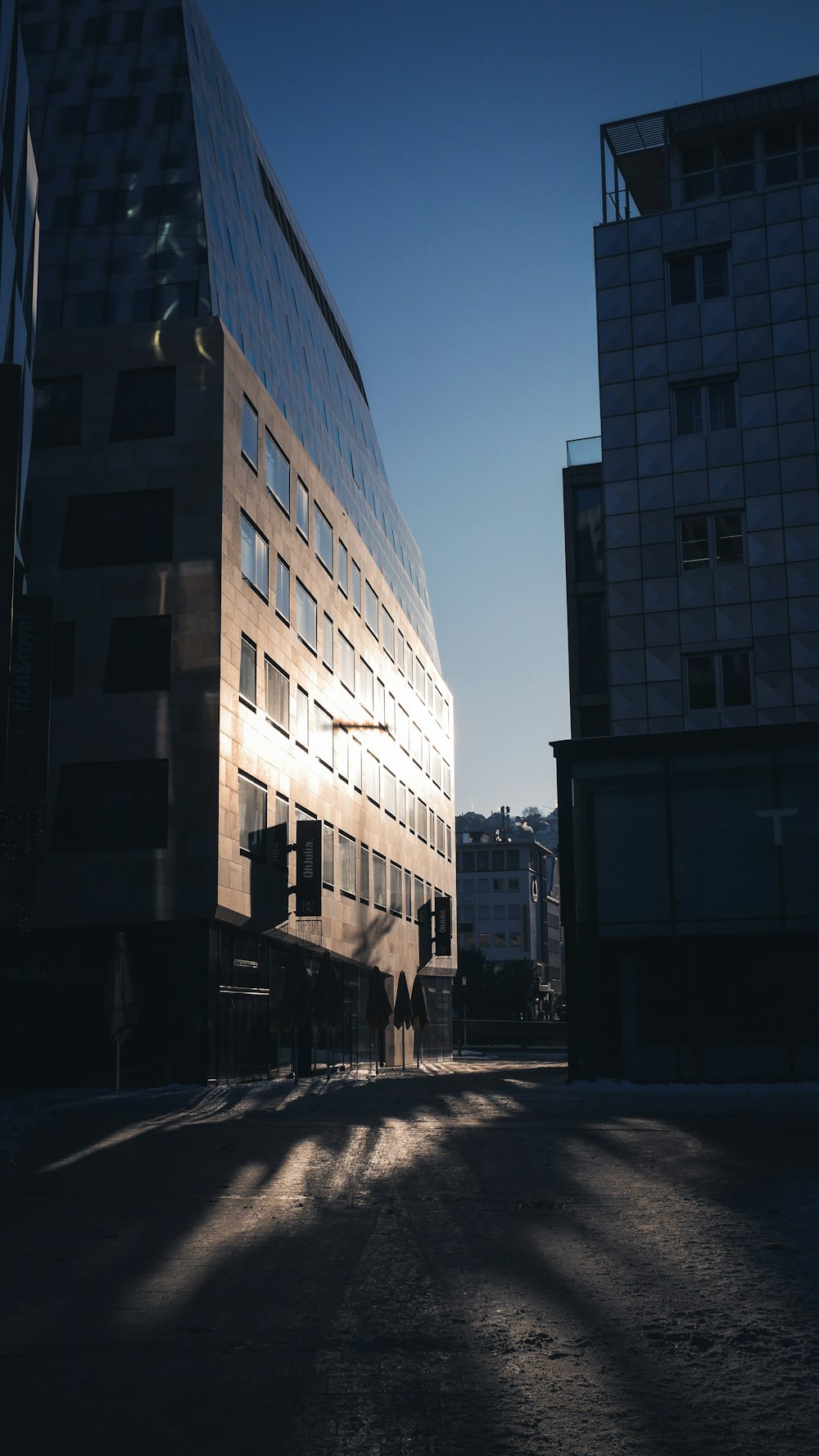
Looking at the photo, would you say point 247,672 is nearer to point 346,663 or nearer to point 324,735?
point 324,735

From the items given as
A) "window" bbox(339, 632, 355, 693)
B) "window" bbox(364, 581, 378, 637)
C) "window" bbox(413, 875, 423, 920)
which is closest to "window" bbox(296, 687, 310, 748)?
"window" bbox(339, 632, 355, 693)

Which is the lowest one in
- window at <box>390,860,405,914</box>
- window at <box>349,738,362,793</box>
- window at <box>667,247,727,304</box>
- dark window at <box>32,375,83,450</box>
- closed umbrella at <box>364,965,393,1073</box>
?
closed umbrella at <box>364,965,393,1073</box>

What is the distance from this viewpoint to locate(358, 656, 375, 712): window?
179 feet

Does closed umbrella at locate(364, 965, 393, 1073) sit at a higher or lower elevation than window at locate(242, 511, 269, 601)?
lower

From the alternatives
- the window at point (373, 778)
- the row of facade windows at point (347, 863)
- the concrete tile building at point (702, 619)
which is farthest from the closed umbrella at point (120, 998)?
the window at point (373, 778)

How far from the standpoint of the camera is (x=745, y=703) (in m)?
33.8

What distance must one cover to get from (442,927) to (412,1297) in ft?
206

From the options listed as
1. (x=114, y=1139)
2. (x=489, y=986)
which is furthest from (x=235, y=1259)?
(x=489, y=986)

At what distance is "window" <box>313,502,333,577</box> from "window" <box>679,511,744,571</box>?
52.1 ft

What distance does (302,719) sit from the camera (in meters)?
44.3

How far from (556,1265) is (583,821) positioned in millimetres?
23428

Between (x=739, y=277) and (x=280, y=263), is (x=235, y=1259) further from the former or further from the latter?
(x=280, y=263)

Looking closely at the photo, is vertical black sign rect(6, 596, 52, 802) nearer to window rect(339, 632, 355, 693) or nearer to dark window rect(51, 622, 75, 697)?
dark window rect(51, 622, 75, 697)

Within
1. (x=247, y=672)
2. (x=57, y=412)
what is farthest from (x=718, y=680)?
(x=57, y=412)
